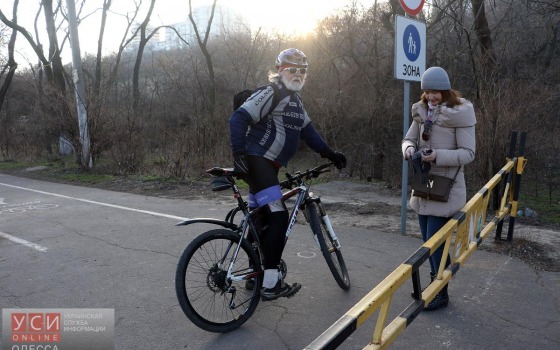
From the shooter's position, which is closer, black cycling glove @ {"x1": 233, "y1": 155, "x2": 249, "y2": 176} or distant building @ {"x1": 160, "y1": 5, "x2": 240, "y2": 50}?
black cycling glove @ {"x1": 233, "y1": 155, "x2": 249, "y2": 176}

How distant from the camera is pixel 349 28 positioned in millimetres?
16406

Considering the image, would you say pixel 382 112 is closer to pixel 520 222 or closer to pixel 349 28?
pixel 349 28

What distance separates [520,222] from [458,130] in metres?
3.65

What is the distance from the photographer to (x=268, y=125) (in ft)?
11.8

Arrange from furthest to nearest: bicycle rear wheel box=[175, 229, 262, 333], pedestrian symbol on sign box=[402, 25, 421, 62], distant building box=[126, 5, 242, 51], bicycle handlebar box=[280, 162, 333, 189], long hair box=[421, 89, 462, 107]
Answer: distant building box=[126, 5, 242, 51] < pedestrian symbol on sign box=[402, 25, 421, 62] < bicycle handlebar box=[280, 162, 333, 189] < long hair box=[421, 89, 462, 107] < bicycle rear wheel box=[175, 229, 262, 333]

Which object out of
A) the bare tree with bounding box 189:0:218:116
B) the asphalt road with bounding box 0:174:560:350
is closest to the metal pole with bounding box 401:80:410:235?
the asphalt road with bounding box 0:174:560:350

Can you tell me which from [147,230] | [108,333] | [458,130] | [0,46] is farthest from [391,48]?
[0,46]

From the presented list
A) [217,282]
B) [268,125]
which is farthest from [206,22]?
[217,282]

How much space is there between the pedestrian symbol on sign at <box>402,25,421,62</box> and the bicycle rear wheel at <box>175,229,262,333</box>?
131 inches

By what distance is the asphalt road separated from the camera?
3.29 m

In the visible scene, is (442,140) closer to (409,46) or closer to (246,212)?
(246,212)

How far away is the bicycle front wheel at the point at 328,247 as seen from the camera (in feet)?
12.8

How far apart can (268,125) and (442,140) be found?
1402 mm

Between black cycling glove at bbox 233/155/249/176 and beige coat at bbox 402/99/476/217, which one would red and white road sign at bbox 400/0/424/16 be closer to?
beige coat at bbox 402/99/476/217
